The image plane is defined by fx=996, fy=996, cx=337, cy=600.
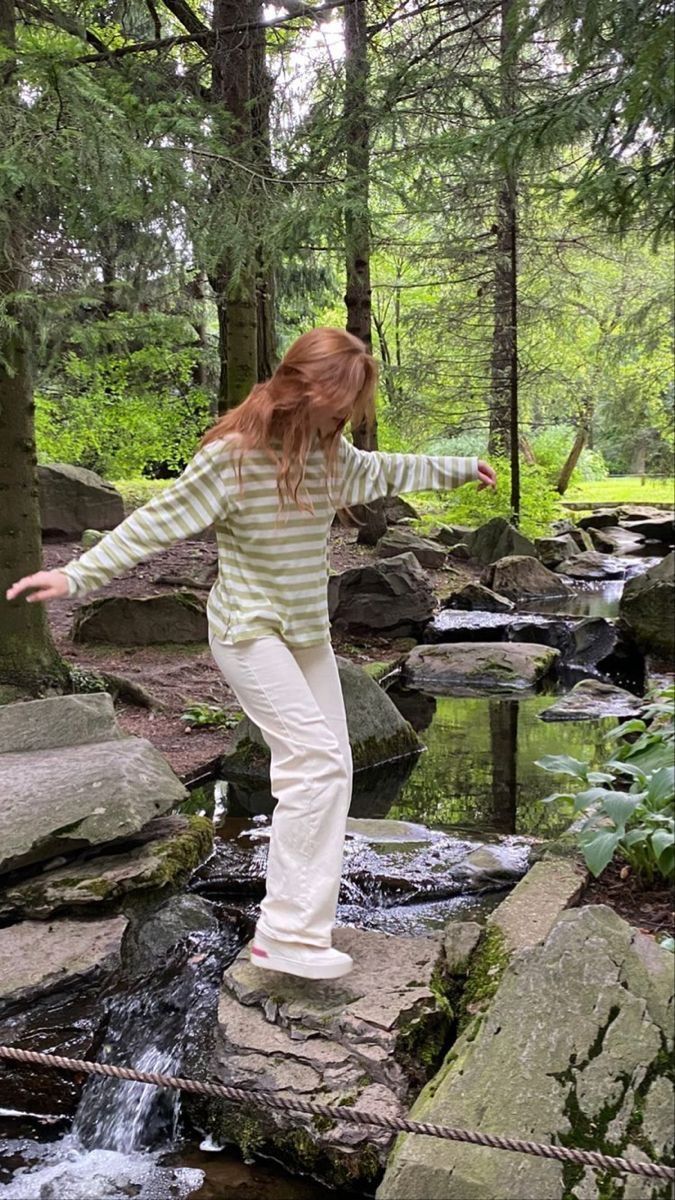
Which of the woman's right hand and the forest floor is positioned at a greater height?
the woman's right hand

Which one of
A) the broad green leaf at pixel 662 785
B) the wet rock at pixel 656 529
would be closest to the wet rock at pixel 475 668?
the broad green leaf at pixel 662 785

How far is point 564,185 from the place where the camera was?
5.28 meters

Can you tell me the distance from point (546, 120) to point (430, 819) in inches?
151

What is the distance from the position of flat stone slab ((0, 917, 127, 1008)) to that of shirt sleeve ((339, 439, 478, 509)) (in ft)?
6.73

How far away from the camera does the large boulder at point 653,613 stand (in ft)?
31.2

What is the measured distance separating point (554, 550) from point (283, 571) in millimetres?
14840

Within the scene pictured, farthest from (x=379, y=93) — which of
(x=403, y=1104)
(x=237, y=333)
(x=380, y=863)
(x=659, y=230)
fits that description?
(x=403, y=1104)

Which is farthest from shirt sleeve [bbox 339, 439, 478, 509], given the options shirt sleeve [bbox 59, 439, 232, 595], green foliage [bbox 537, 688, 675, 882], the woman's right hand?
green foliage [bbox 537, 688, 675, 882]

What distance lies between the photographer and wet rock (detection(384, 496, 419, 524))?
18.8 m

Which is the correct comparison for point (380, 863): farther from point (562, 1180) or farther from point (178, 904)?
point (562, 1180)

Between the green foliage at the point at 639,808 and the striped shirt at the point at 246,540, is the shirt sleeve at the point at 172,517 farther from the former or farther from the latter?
the green foliage at the point at 639,808

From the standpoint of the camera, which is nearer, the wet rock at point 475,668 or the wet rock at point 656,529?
the wet rock at point 475,668

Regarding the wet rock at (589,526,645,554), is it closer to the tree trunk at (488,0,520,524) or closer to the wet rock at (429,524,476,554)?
the tree trunk at (488,0,520,524)

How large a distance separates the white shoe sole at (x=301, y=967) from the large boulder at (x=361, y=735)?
3.19 metres
